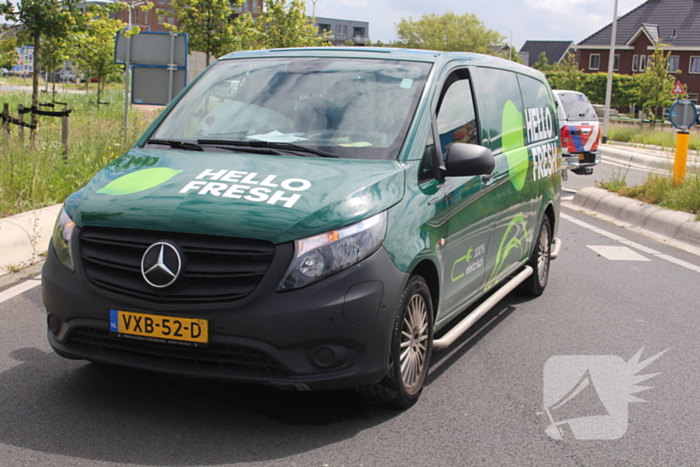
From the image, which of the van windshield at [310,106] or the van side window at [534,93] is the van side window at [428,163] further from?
the van side window at [534,93]

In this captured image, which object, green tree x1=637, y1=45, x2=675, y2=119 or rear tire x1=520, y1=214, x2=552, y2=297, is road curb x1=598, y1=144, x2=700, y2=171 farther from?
rear tire x1=520, y1=214, x2=552, y2=297

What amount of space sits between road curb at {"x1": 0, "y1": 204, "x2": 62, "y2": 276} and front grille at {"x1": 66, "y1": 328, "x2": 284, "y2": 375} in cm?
369

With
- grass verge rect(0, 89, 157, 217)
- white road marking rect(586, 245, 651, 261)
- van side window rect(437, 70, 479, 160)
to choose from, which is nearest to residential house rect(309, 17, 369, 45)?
grass verge rect(0, 89, 157, 217)

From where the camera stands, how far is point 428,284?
15.1 feet

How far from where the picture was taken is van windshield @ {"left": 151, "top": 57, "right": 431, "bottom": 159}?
4.70 m

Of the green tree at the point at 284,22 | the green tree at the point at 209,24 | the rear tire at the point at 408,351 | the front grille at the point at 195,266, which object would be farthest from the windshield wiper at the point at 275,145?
the green tree at the point at 284,22

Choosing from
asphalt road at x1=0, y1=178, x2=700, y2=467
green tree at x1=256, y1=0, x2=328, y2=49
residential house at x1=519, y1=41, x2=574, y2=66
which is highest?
residential house at x1=519, y1=41, x2=574, y2=66

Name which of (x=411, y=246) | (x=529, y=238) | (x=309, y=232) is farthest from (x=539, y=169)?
(x=309, y=232)

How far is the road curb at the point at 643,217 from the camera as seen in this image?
436 inches

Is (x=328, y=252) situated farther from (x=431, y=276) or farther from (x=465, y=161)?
(x=465, y=161)

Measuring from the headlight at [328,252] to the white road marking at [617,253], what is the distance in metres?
6.37

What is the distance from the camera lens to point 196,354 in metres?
3.87

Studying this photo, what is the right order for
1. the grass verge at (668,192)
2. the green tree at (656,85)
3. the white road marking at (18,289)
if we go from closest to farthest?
the white road marking at (18,289)
the grass verge at (668,192)
the green tree at (656,85)

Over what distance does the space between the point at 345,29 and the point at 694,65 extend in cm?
10193
